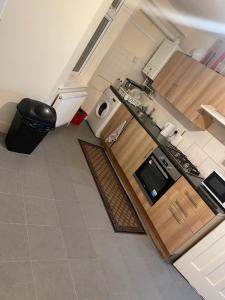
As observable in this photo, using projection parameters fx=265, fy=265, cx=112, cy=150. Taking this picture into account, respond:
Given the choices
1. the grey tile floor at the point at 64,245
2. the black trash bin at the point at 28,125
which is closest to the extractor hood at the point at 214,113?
the grey tile floor at the point at 64,245

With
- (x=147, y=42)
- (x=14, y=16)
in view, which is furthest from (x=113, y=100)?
(x=14, y=16)

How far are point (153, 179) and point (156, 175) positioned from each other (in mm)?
75

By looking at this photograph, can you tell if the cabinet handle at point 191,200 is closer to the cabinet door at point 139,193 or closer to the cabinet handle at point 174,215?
the cabinet handle at point 174,215

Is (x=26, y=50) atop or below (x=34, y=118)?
atop

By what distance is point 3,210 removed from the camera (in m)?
2.21

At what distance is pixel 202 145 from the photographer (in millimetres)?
3637

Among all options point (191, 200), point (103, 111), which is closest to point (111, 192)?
point (191, 200)

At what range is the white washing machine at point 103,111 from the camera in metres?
4.42

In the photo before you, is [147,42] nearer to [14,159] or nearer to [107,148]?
Answer: [107,148]

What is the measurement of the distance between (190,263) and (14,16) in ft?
9.91

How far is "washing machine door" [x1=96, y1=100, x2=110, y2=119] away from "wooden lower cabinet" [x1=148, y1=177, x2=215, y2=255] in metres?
1.91

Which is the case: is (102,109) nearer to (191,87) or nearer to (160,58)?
(160,58)

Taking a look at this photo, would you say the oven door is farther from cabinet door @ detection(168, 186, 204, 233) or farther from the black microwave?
the black microwave

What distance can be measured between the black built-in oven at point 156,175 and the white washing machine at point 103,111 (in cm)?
118
